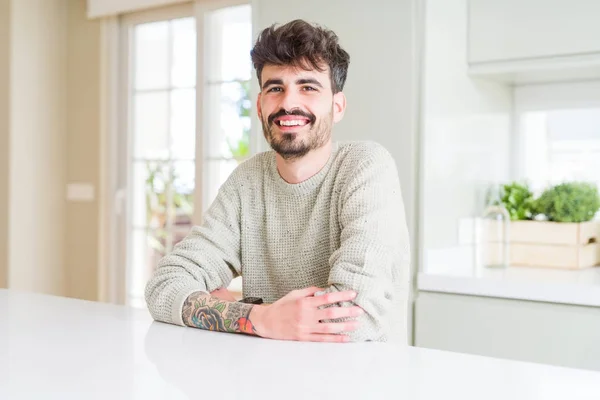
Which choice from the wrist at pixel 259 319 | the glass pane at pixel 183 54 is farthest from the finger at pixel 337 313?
the glass pane at pixel 183 54

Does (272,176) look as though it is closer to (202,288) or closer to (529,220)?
(202,288)

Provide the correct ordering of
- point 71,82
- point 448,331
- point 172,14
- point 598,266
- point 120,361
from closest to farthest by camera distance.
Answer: point 120,361 → point 448,331 → point 598,266 → point 172,14 → point 71,82

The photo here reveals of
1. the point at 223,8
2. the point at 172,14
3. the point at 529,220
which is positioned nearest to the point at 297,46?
the point at 529,220

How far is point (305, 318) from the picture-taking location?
131 centimetres

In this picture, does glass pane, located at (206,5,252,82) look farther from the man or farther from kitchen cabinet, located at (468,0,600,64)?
the man

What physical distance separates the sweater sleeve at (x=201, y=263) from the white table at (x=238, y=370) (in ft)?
0.30

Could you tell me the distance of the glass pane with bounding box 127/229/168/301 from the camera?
386 cm

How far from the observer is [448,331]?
2.29 metres

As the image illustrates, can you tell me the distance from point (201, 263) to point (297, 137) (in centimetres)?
36

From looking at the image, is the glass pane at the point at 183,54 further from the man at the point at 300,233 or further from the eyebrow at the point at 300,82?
the eyebrow at the point at 300,82

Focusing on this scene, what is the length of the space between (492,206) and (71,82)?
2542 millimetres

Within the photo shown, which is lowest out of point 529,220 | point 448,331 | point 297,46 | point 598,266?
point 448,331

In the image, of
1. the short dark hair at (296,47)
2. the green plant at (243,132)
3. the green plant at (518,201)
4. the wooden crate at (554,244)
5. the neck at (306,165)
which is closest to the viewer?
the short dark hair at (296,47)

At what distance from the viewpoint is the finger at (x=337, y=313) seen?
1.32 metres
